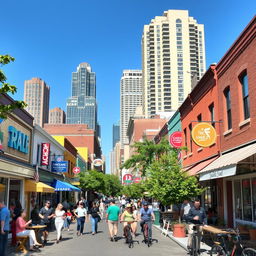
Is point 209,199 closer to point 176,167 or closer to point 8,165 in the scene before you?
point 176,167

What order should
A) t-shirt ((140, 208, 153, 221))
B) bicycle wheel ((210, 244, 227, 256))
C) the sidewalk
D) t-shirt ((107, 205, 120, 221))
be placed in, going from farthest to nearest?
1. t-shirt ((107, 205, 120, 221))
2. t-shirt ((140, 208, 153, 221))
3. the sidewalk
4. bicycle wheel ((210, 244, 227, 256))

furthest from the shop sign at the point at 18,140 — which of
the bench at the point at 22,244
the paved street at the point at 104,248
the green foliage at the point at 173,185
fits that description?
the green foliage at the point at 173,185

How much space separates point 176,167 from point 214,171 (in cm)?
464

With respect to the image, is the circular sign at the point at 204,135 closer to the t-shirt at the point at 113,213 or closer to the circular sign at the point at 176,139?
the t-shirt at the point at 113,213

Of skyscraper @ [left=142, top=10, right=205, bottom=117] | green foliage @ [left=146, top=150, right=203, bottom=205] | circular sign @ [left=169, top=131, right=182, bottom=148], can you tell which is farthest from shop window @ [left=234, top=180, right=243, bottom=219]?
skyscraper @ [left=142, top=10, right=205, bottom=117]

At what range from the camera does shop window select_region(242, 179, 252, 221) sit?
44.3 ft

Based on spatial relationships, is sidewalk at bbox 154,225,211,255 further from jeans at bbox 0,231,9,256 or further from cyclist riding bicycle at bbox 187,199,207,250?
jeans at bbox 0,231,9,256

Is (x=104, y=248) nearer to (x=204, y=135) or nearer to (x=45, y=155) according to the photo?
(x=204, y=135)

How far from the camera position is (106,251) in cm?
1181

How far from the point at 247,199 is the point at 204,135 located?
350 cm

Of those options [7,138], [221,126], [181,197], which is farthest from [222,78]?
[7,138]

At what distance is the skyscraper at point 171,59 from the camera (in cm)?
13938

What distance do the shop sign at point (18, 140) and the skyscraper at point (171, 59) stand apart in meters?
121

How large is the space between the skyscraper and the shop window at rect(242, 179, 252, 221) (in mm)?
125221
